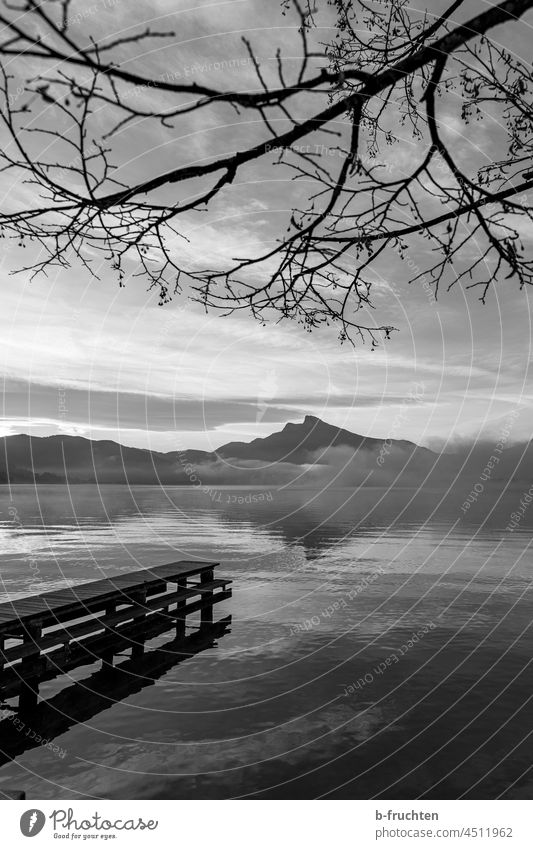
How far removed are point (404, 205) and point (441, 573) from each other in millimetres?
30747

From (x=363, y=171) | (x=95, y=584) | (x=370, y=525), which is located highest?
(x=363, y=171)

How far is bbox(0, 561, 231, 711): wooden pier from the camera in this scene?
11633 mm

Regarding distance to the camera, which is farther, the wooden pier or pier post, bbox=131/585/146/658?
pier post, bbox=131/585/146/658

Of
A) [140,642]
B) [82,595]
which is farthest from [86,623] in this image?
[140,642]

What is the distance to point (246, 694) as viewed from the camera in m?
13.0

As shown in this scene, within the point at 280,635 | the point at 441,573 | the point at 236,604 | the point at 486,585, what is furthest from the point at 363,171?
the point at 441,573

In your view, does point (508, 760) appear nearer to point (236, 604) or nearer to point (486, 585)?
point (236, 604)

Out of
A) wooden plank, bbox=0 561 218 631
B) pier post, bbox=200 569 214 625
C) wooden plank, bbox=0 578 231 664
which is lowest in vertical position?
pier post, bbox=200 569 214 625

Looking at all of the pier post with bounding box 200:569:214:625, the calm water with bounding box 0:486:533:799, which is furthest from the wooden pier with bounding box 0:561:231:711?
the calm water with bounding box 0:486:533:799

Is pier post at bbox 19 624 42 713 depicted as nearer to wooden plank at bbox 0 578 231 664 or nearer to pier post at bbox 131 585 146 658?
wooden plank at bbox 0 578 231 664

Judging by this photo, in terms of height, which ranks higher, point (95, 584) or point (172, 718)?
point (95, 584)

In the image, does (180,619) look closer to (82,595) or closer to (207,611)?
(207,611)

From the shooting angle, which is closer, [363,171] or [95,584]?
[363,171]

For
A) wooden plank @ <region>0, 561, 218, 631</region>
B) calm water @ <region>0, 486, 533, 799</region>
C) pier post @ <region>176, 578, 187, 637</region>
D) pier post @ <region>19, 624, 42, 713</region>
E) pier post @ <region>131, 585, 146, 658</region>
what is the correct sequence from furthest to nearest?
1. pier post @ <region>176, 578, 187, 637</region>
2. pier post @ <region>131, 585, 146, 658</region>
3. wooden plank @ <region>0, 561, 218, 631</region>
4. pier post @ <region>19, 624, 42, 713</region>
5. calm water @ <region>0, 486, 533, 799</region>
